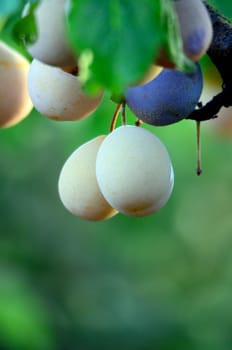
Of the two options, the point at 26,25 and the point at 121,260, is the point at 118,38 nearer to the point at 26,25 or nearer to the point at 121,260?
the point at 26,25

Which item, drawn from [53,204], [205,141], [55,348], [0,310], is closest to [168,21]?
[0,310]

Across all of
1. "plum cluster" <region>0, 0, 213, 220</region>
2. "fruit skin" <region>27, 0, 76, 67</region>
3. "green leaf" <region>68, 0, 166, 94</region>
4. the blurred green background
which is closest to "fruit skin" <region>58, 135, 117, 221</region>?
"plum cluster" <region>0, 0, 213, 220</region>

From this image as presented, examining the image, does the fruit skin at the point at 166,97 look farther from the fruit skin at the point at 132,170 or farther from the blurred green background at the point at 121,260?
the blurred green background at the point at 121,260

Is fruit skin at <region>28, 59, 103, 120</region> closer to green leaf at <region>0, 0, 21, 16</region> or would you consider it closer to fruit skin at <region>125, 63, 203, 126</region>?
fruit skin at <region>125, 63, 203, 126</region>

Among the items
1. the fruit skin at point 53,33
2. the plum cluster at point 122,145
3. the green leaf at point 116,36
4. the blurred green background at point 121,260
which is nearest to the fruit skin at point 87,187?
the plum cluster at point 122,145

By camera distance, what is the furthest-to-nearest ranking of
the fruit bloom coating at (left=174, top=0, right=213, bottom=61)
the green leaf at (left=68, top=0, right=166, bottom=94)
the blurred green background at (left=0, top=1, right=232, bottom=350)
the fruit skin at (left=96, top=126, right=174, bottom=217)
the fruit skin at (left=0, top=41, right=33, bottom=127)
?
1. the blurred green background at (left=0, top=1, right=232, bottom=350)
2. the fruit skin at (left=0, top=41, right=33, bottom=127)
3. the fruit skin at (left=96, top=126, right=174, bottom=217)
4. the fruit bloom coating at (left=174, top=0, right=213, bottom=61)
5. the green leaf at (left=68, top=0, right=166, bottom=94)

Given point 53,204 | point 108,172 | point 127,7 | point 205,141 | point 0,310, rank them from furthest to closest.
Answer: point 53,204 < point 205,141 < point 0,310 < point 108,172 < point 127,7

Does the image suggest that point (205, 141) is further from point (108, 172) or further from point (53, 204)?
point (108, 172)
